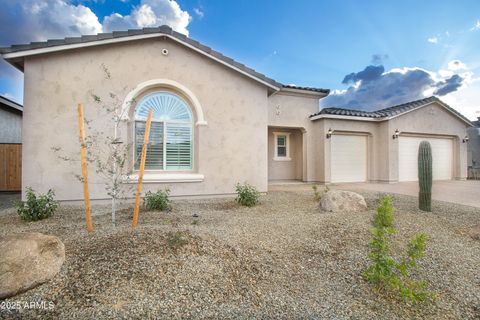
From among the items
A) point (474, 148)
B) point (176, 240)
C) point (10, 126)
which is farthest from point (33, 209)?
point (474, 148)

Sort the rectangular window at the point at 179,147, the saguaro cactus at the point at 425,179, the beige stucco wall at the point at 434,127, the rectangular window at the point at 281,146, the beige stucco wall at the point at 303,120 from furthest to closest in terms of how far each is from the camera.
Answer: the rectangular window at the point at 281,146
the beige stucco wall at the point at 434,127
the beige stucco wall at the point at 303,120
the rectangular window at the point at 179,147
the saguaro cactus at the point at 425,179

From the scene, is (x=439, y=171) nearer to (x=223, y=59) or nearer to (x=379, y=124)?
(x=379, y=124)

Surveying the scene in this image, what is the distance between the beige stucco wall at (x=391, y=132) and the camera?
12.5m

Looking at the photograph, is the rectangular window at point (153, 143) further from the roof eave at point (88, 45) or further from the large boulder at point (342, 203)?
the large boulder at point (342, 203)

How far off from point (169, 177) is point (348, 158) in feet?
33.1

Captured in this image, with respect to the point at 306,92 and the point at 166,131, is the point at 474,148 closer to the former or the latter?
the point at 306,92

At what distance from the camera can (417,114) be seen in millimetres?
13477

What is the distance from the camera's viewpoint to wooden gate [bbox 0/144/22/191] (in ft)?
34.6

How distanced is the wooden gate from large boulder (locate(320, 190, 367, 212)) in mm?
13423

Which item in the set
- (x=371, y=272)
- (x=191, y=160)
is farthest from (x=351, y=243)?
(x=191, y=160)

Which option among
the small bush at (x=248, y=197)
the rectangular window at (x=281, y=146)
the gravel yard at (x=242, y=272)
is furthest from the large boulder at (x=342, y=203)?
the rectangular window at (x=281, y=146)

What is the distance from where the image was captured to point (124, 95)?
7.44 m

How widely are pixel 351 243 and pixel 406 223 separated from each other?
2.15 meters

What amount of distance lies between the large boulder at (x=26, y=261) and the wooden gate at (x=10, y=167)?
1080 centimetres
